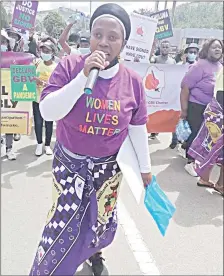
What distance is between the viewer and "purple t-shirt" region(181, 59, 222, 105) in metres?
4.00

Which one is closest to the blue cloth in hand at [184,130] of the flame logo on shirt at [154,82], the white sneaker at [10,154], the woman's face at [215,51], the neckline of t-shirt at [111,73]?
the woman's face at [215,51]

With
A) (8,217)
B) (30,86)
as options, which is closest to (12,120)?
(30,86)

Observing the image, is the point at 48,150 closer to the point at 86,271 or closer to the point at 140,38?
the point at 140,38

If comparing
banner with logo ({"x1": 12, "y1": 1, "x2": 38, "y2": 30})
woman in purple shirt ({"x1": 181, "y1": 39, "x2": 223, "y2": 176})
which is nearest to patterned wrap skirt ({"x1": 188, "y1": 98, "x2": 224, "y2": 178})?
woman in purple shirt ({"x1": 181, "y1": 39, "x2": 223, "y2": 176})

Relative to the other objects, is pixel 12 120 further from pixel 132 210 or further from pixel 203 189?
pixel 203 189

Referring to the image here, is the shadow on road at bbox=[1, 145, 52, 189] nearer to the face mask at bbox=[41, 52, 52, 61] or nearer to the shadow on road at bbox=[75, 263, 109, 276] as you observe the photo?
the face mask at bbox=[41, 52, 52, 61]

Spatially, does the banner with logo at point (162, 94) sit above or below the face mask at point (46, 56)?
below

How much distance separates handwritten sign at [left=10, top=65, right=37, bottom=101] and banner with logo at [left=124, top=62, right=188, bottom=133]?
168 cm

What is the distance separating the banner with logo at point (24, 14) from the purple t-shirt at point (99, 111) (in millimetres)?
5177

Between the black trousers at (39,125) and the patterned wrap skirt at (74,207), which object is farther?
the black trousers at (39,125)

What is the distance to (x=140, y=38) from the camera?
5184 millimetres

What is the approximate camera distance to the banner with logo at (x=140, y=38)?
5035 mm

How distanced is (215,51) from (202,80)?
14.2 inches

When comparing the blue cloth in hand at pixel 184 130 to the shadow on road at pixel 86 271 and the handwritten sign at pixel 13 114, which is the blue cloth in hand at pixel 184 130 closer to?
the handwritten sign at pixel 13 114
